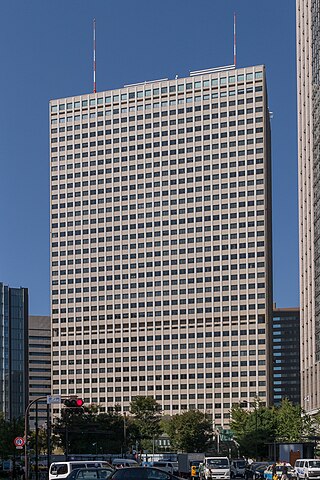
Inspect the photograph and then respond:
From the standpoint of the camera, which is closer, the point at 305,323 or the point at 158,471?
the point at 158,471

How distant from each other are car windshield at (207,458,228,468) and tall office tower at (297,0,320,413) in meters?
42.6

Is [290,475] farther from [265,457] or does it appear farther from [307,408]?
[265,457]

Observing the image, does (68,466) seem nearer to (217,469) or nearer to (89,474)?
(89,474)

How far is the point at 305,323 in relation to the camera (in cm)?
13775

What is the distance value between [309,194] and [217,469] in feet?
211

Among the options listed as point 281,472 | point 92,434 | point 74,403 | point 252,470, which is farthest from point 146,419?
point 74,403

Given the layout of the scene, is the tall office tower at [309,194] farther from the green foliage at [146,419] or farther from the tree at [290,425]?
the green foliage at [146,419]

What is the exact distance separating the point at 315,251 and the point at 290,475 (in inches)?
2297

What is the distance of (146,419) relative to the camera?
167625 millimetres

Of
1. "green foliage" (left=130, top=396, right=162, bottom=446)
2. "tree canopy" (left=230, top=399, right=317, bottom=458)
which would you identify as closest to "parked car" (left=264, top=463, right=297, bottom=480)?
"tree canopy" (left=230, top=399, right=317, bottom=458)

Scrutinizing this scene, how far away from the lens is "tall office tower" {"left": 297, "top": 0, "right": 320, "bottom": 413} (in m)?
127

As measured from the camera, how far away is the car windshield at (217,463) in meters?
79.2

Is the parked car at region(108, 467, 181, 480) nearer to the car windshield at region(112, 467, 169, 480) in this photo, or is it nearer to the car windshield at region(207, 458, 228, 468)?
the car windshield at region(112, 467, 169, 480)

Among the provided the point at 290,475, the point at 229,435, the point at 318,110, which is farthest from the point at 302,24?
the point at 290,475
